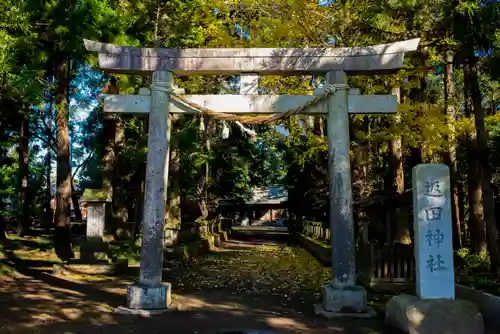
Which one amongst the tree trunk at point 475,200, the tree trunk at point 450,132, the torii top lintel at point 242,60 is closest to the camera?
the torii top lintel at point 242,60

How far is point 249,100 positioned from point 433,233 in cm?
440

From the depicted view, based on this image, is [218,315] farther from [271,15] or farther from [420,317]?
[271,15]

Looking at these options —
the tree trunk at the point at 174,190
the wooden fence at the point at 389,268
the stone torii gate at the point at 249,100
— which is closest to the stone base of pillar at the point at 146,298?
the stone torii gate at the point at 249,100

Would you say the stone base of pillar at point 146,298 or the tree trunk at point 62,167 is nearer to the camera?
the stone base of pillar at point 146,298

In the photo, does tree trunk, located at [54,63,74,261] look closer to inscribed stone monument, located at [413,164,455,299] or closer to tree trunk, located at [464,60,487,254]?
inscribed stone monument, located at [413,164,455,299]

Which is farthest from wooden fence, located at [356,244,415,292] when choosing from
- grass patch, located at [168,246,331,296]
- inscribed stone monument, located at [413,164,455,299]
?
inscribed stone monument, located at [413,164,455,299]

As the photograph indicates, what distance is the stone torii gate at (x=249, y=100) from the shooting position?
29.2 feet

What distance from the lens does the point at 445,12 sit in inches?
420

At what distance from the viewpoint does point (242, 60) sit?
30.5 ft

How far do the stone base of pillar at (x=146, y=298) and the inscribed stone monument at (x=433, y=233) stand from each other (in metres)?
4.68

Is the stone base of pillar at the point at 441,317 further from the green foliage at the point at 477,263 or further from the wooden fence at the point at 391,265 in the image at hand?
the green foliage at the point at 477,263

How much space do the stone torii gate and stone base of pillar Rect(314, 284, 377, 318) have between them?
16 cm

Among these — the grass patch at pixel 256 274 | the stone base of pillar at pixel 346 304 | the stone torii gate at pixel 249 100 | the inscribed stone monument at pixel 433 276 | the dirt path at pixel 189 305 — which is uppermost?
the stone torii gate at pixel 249 100

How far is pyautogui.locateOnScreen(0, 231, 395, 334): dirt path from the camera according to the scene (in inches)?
303
